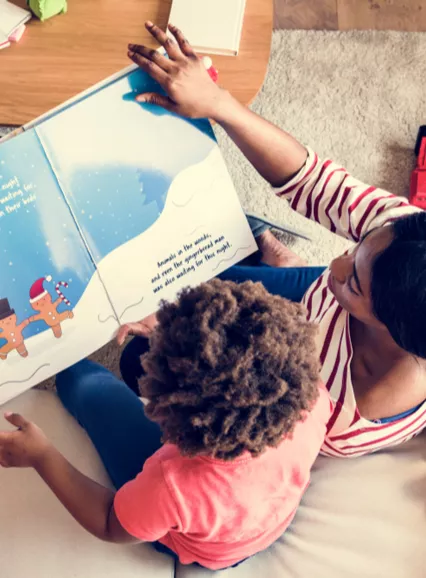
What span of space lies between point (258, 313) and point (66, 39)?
65cm

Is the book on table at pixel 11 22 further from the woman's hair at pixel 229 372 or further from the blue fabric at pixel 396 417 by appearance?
the blue fabric at pixel 396 417

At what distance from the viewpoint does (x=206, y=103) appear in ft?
2.65

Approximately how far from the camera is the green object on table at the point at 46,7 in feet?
3.02

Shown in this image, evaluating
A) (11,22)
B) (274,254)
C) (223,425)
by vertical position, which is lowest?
(274,254)

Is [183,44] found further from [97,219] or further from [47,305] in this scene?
[47,305]

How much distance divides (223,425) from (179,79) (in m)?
0.49

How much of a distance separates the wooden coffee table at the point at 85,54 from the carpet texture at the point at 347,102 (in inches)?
16.2

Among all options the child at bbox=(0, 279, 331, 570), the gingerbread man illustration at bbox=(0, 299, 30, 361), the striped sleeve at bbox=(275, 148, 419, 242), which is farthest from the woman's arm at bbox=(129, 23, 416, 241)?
the gingerbread man illustration at bbox=(0, 299, 30, 361)

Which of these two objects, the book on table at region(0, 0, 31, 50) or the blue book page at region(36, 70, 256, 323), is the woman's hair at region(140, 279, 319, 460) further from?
the book on table at region(0, 0, 31, 50)

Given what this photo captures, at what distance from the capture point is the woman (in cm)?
61

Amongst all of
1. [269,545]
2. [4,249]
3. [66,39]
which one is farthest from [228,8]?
[269,545]

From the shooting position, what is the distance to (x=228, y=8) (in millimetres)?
967

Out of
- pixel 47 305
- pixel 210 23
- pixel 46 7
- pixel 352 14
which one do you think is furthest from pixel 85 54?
pixel 352 14

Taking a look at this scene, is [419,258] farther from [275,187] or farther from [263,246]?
[263,246]
